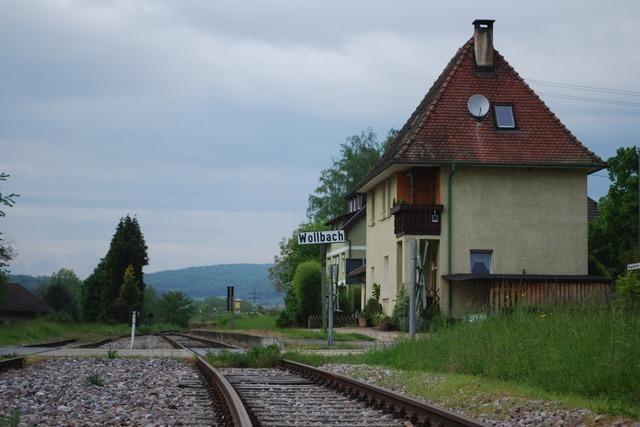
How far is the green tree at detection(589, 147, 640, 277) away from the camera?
4797 centimetres

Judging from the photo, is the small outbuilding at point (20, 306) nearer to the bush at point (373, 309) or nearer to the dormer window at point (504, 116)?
the bush at point (373, 309)

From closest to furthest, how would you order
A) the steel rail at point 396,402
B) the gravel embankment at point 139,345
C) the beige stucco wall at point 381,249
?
the steel rail at point 396,402, the gravel embankment at point 139,345, the beige stucco wall at point 381,249

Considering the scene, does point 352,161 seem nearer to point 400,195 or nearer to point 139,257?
point 139,257

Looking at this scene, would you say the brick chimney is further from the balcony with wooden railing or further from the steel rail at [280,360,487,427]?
the steel rail at [280,360,487,427]

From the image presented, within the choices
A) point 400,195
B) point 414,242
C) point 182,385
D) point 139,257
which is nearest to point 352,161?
point 139,257

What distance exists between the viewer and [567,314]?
13.6 meters

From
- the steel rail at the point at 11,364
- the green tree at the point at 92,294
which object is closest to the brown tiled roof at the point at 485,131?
the steel rail at the point at 11,364

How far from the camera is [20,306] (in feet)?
318

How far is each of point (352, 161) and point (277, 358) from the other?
220ft

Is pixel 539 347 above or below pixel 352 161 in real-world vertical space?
below

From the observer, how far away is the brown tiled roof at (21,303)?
9544cm

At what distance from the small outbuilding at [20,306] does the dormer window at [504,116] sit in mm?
64962

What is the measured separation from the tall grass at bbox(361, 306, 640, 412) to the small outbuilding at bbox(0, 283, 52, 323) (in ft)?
270

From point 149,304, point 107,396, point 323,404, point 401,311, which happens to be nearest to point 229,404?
point 323,404
